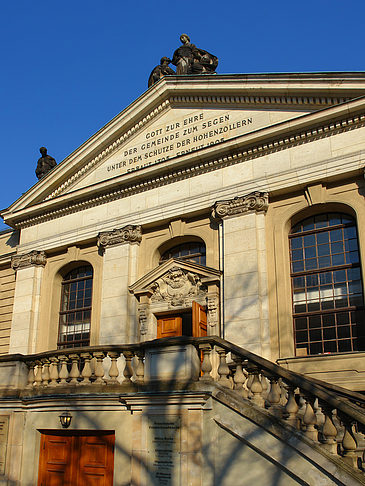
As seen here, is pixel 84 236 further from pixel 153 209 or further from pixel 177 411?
pixel 177 411

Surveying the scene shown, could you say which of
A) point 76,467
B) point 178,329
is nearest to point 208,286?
point 178,329

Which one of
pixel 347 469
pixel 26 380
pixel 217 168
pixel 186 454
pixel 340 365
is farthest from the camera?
pixel 217 168

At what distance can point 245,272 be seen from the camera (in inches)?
562

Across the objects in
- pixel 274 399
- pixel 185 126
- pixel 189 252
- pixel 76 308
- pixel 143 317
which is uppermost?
pixel 185 126

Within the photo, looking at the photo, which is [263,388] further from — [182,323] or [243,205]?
[243,205]

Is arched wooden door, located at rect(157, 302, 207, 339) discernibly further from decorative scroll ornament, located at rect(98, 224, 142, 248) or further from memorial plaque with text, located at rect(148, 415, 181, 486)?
memorial plaque with text, located at rect(148, 415, 181, 486)

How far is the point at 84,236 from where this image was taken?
18.3 metres

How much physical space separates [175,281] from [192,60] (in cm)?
841

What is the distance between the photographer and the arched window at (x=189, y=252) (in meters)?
16.3

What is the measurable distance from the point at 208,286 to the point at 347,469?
8.46 meters

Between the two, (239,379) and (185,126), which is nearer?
(239,379)

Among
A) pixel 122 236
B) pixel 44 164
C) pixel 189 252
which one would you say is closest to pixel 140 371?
pixel 189 252

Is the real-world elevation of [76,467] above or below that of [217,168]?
below

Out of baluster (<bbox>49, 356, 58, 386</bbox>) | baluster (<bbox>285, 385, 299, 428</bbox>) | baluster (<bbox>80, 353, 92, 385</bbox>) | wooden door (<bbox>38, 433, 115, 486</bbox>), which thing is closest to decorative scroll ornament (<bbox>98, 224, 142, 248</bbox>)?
baluster (<bbox>49, 356, 58, 386</bbox>)
